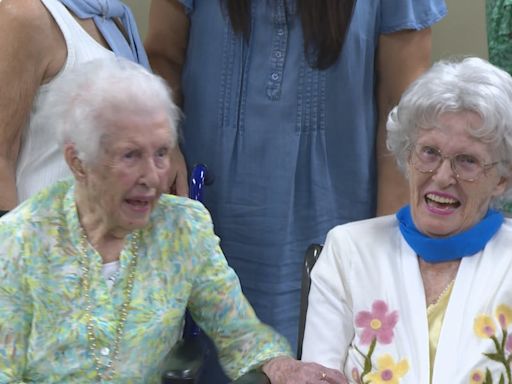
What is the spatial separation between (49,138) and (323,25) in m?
0.76

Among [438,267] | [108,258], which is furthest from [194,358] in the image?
[438,267]

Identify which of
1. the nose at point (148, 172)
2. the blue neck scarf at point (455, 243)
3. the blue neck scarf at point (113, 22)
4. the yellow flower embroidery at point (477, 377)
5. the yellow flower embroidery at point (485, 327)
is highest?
the blue neck scarf at point (113, 22)

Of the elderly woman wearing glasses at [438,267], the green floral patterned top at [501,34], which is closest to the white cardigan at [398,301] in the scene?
the elderly woman wearing glasses at [438,267]

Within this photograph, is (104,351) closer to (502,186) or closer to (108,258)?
(108,258)

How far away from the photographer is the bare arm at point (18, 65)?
96.3 inches

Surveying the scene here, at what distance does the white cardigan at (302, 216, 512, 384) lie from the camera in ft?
7.34

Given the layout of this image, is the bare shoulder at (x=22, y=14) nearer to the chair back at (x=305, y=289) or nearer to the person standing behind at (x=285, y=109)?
the person standing behind at (x=285, y=109)

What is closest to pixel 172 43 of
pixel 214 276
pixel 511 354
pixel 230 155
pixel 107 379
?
pixel 230 155

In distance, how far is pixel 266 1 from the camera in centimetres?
277

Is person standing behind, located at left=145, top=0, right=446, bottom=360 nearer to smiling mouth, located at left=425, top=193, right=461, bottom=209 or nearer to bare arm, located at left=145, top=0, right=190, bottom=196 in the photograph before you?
bare arm, located at left=145, top=0, right=190, bottom=196

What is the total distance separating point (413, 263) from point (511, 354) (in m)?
0.29

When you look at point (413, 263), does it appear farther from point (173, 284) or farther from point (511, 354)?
point (173, 284)

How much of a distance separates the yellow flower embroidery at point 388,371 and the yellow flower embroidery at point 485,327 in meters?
0.16

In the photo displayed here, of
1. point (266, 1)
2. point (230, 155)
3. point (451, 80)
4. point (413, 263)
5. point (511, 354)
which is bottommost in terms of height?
point (511, 354)
